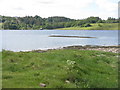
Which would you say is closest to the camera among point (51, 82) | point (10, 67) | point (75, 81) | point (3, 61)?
point (51, 82)

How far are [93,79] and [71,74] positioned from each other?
2630mm

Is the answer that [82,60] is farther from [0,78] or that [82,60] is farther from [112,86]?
[0,78]

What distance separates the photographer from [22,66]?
23.8m

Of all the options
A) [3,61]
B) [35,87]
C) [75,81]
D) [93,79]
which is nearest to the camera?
[35,87]

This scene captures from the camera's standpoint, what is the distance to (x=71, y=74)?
19.8 m

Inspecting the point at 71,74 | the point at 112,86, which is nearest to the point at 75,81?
the point at 71,74

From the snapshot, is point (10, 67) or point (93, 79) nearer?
point (93, 79)

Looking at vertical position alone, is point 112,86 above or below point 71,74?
below

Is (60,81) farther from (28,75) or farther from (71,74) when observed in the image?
(28,75)

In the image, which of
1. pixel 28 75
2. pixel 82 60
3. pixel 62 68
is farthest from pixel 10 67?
pixel 82 60

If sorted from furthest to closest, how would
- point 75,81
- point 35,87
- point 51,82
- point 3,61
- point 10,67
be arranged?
point 3,61 < point 10,67 < point 75,81 < point 51,82 < point 35,87

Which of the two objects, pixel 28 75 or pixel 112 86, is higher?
pixel 28 75

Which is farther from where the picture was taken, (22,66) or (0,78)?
(22,66)

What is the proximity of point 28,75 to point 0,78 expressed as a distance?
8.96 ft
